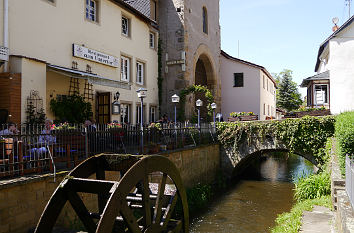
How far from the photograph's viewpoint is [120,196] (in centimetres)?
362

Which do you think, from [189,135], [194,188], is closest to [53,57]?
[189,135]

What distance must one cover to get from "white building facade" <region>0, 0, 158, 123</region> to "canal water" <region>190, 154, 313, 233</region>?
18.4ft

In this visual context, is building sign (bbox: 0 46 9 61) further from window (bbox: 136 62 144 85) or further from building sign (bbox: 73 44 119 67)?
window (bbox: 136 62 144 85)

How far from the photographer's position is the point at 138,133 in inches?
408

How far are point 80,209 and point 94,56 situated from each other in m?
9.89

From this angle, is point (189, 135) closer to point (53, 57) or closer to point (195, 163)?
point (195, 163)

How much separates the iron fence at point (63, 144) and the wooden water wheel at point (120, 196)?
2416mm

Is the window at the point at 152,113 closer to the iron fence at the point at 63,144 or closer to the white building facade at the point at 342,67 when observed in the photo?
the iron fence at the point at 63,144

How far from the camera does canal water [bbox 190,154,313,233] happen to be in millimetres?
10375

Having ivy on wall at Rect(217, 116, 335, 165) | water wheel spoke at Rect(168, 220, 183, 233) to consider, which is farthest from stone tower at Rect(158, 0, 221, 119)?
water wheel spoke at Rect(168, 220, 183, 233)

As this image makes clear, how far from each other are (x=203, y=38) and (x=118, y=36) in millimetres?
8069

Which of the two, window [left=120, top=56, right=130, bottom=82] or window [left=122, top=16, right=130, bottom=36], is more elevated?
window [left=122, top=16, right=130, bottom=36]

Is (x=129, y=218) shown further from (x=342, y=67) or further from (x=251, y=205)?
(x=342, y=67)

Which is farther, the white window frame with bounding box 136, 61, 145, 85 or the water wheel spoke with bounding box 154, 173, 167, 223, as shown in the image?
the white window frame with bounding box 136, 61, 145, 85
